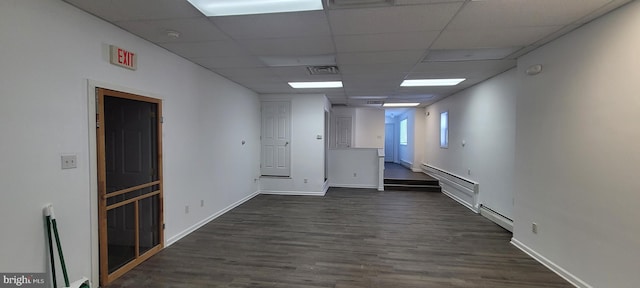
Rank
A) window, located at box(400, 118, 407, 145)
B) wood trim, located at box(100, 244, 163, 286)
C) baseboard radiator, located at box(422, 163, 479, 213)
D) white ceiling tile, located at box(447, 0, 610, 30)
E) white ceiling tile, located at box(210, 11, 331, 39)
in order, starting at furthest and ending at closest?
1. window, located at box(400, 118, 407, 145)
2. baseboard radiator, located at box(422, 163, 479, 213)
3. wood trim, located at box(100, 244, 163, 286)
4. white ceiling tile, located at box(210, 11, 331, 39)
5. white ceiling tile, located at box(447, 0, 610, 30)

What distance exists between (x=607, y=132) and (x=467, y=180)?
10.9 feet

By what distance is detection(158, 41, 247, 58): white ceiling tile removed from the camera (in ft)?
9.88

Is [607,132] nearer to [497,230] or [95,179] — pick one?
[497,230]

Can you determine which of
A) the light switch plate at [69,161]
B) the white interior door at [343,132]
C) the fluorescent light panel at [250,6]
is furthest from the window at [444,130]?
the light switch plate at [69,161]

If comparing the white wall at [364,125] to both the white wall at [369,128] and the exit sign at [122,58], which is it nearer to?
the white wall at [369,128]

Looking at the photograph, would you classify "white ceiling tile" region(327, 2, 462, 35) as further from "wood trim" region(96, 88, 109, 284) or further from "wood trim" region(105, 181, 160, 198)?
"wood trim" region(105, 181, 160, 198)

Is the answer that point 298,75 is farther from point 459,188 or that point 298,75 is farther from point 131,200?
point 459,188

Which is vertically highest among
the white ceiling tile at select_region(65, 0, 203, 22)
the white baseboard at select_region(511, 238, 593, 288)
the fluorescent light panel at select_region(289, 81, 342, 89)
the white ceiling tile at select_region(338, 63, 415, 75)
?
the fluorescent light panel at select_region(289, 81, 342, 89)

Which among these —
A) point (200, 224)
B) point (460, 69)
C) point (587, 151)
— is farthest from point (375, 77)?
point (200, 224)

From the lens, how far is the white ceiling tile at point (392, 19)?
214 centimetres

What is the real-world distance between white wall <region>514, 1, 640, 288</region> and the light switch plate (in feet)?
14.8

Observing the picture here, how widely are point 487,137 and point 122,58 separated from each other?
542cm

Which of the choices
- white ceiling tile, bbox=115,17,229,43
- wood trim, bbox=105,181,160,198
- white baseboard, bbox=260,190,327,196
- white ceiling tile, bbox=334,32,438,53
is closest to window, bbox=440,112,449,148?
white baseboard, bbox=260,190,327,196

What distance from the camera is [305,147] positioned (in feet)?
21.2
